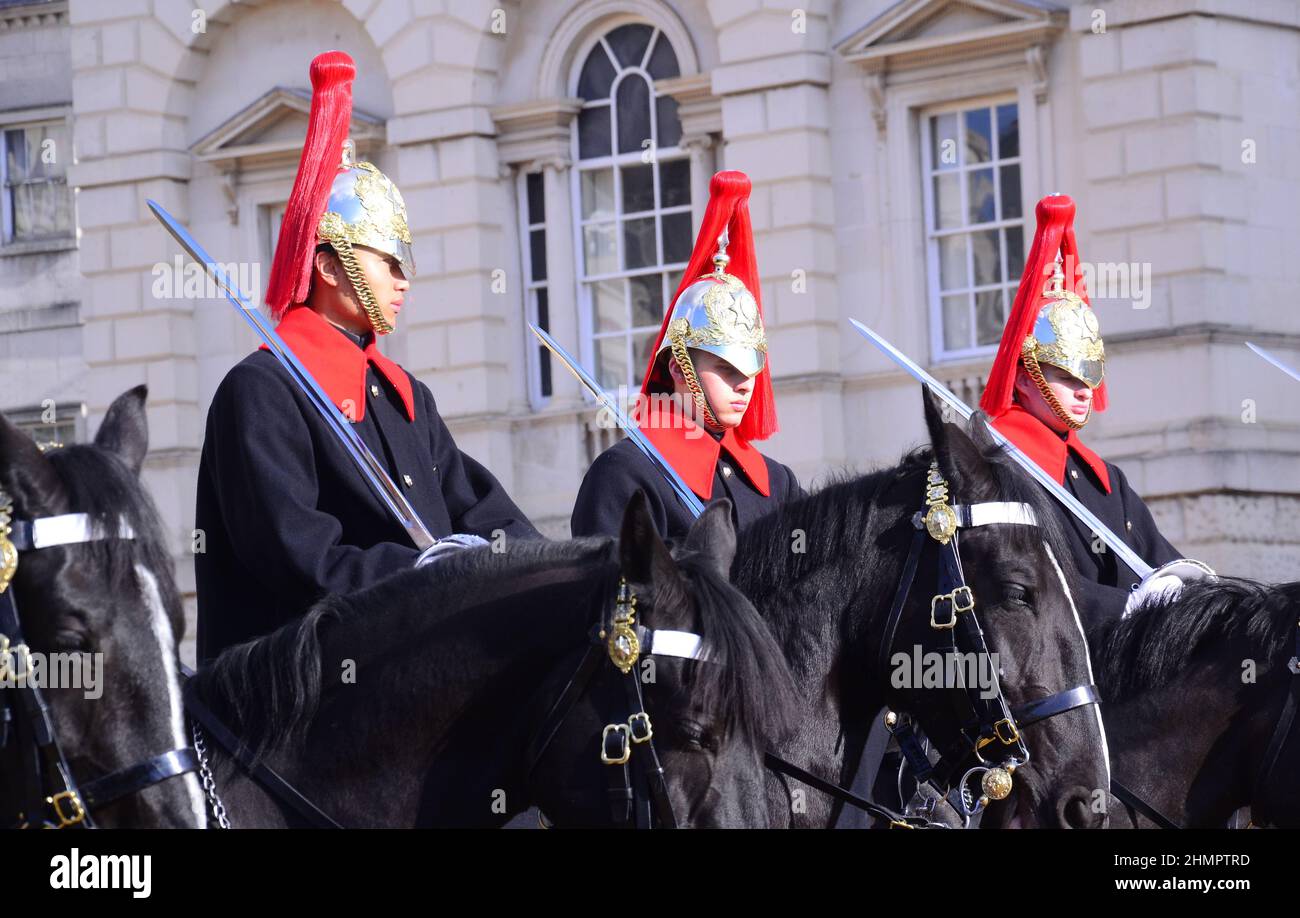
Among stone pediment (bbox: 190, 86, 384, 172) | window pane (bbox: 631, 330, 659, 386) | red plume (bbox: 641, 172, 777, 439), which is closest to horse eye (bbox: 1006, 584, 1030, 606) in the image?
red plume (bbox: 641, 172, 777, 439)

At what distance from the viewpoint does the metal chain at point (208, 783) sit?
505 centimetres

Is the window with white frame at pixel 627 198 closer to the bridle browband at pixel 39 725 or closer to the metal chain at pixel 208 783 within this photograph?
the metal chain at pixel 208 783

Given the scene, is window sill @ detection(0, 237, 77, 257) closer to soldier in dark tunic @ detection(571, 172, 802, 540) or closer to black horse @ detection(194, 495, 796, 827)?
soldier in dark tunic @ detection(571, 172, 802, 540)

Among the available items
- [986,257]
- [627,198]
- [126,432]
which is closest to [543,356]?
[627,198]

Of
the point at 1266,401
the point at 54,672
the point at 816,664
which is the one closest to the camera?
the point at 54,672

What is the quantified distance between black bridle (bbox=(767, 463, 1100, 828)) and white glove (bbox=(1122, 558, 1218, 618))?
138 cm

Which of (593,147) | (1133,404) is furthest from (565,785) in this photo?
(593,147)

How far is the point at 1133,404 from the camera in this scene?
65.7 ft

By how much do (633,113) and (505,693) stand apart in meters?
18.7

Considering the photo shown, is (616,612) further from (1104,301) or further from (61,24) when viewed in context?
(61,24)

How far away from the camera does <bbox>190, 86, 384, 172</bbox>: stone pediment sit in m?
24.6

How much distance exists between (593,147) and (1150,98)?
5.69 m

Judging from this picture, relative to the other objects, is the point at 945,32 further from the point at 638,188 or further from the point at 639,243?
the point at 639,243

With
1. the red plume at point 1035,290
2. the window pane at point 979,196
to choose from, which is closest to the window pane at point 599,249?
the window pane at point 979,196
